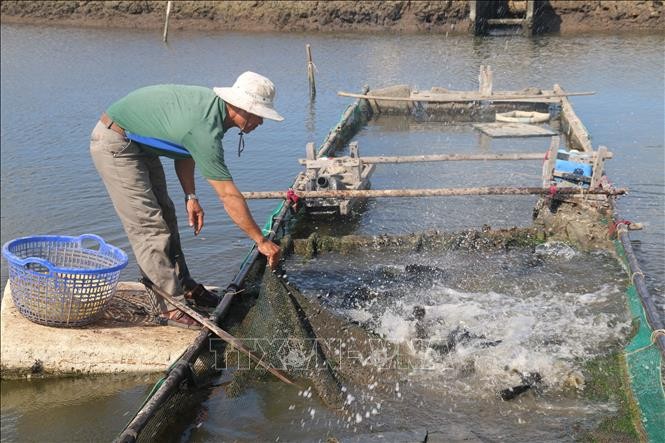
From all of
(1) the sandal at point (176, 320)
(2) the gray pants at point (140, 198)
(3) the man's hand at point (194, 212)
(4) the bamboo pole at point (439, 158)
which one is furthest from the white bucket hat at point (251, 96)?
(4) the bamboo pole at point (439, 158)

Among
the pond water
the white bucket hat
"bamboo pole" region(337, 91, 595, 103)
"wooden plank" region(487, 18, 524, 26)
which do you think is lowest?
the pond water

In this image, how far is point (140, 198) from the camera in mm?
4520

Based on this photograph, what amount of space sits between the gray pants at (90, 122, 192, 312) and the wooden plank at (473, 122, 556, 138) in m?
8.16

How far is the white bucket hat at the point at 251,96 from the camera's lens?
3.97 m

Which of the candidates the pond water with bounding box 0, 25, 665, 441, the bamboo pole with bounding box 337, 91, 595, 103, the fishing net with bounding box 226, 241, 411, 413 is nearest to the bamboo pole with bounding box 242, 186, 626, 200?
the pond water with bounding box 0, 25, 665, 441

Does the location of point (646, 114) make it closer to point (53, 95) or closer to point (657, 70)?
point (657, 70)

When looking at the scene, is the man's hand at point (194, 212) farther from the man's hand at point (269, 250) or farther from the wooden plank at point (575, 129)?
the wooden plank at point (575, 129)

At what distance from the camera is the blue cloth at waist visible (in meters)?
4.32

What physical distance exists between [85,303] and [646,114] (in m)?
11.4

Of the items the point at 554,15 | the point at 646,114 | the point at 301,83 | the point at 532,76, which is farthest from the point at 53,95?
the point at 554,15

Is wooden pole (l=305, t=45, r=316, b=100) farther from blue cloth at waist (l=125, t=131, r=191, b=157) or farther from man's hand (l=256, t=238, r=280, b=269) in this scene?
man's hand (l=256, t=238, r=280, b=269)

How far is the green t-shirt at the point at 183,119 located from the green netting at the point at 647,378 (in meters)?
2.67

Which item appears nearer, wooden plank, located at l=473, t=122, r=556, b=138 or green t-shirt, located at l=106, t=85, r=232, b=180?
green t-shirt, located at l=106, t=85, r=232, b=180

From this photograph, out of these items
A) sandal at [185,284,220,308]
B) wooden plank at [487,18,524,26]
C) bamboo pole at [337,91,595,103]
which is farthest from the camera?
wooden plank at [487,18,524,26]
